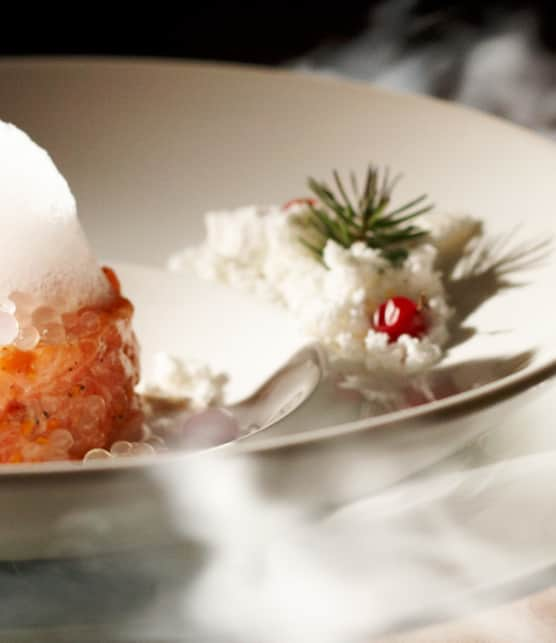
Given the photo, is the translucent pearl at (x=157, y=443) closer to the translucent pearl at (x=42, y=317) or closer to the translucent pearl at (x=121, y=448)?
the translucent pearl at (x=121, y=448)

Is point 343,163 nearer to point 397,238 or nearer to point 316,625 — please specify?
point 397,238

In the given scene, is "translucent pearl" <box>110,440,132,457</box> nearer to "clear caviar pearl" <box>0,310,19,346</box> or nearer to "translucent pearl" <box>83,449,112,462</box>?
"translucent pearl" <box>83,449,112,462</box>

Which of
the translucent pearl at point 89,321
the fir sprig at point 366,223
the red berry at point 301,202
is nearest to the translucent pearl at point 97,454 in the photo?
the translucent pearl at point 89,321

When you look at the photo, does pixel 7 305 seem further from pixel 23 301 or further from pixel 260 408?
pixel 260 408

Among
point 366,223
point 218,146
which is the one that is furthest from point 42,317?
point 218,146

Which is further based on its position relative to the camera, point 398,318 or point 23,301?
point 398,318
